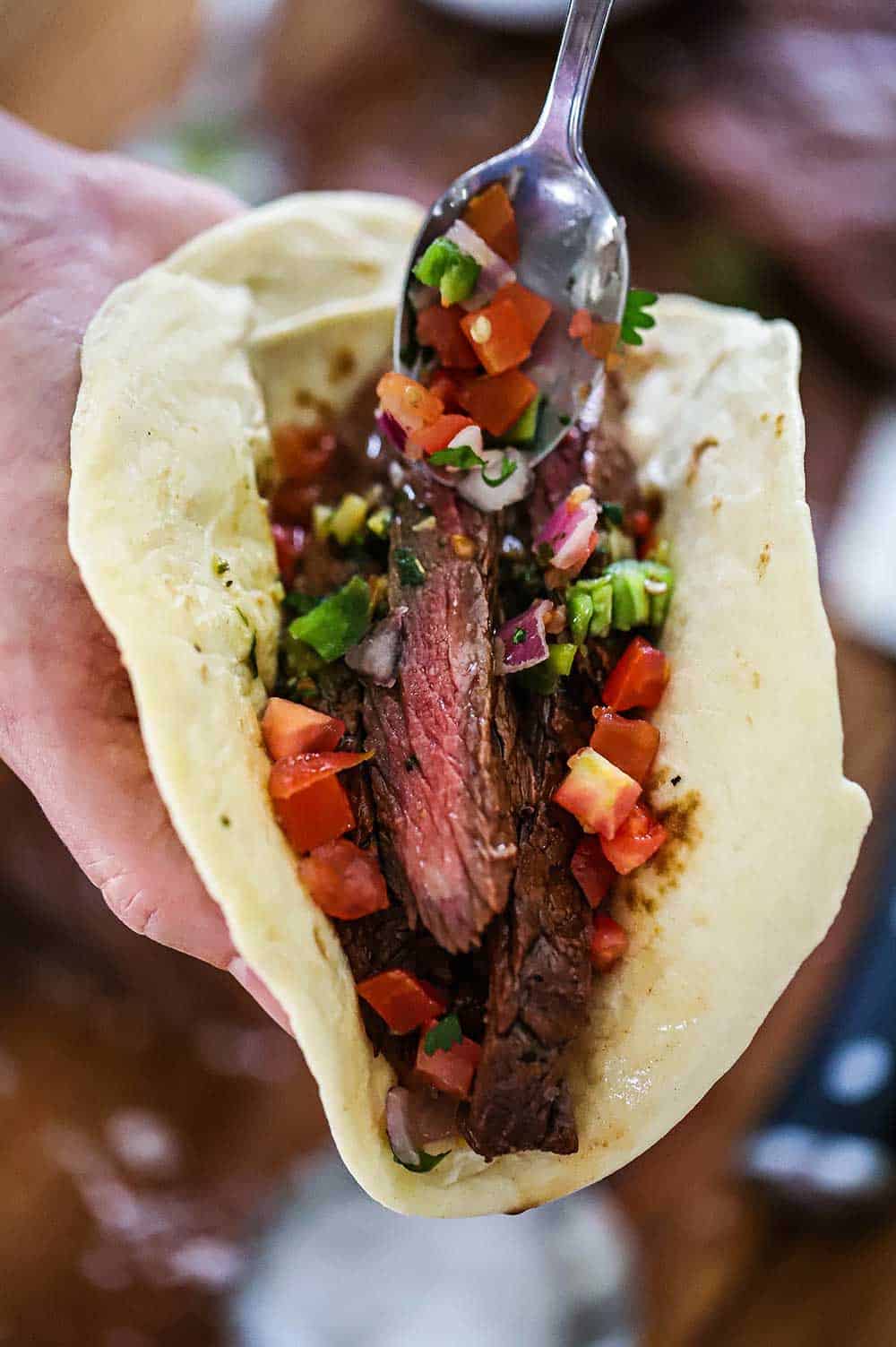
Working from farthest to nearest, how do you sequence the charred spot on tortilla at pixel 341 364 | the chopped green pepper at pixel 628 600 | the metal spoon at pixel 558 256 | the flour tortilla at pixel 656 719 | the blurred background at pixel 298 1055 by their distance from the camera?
the blurred background at pixel 298 1055
the charred spot on tortilla at pixel 341 364
the metal spoon at pixel 558 256
the chopped green pepper at pixel 628 600
the flour tortilla at pixel 656 719

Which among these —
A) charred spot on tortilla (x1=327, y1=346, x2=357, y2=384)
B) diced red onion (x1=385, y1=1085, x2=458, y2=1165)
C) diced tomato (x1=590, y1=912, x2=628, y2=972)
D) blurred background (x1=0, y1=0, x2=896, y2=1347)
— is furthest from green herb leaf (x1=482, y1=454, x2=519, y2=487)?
blurred background (x1=0, y1=0, x2=896, y2=1347)

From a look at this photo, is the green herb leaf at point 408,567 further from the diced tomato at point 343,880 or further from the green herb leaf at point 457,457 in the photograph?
the diced tomato at point 343,880

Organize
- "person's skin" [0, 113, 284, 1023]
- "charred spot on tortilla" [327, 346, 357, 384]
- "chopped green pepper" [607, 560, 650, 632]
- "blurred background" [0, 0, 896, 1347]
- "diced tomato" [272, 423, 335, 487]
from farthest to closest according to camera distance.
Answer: "blurred background" [0, 0, 896, 1347] < "charred spot on tortilla" [327, 346, 357, 384] < "diced tomato" [272, 423, 335, 487] < "chopped green pepper" [607, 560, 650, 632] < "person's skin" [0, 113, 284, 1023]

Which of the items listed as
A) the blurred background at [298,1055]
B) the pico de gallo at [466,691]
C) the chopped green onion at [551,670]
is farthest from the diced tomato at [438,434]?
the blurred background at [298,1055]

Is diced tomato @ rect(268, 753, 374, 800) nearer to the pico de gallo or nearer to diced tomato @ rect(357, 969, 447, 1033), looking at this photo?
the pico de gallo

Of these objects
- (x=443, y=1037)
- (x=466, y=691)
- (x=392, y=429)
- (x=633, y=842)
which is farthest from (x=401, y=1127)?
(x=392, y=429)

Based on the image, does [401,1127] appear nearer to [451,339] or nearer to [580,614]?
[580,614]
